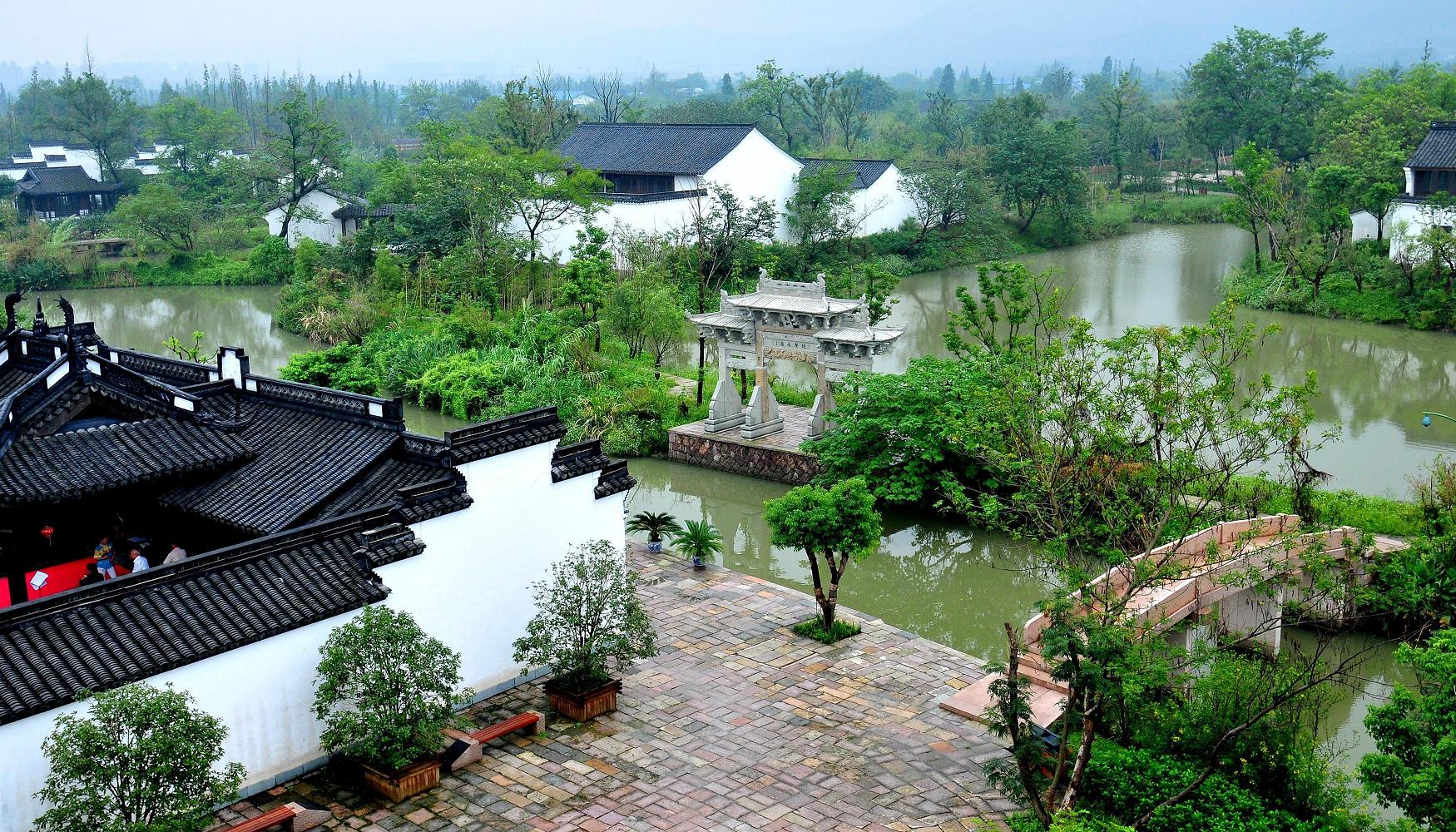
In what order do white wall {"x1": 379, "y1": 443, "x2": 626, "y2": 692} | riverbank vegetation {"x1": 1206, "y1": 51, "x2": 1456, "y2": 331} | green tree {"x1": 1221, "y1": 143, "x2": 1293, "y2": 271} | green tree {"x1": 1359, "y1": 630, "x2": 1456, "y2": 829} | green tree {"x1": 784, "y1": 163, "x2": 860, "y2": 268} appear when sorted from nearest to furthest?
green tree {"x1": 1359, "y1": 630, "x2": 1456, "y2": 829} < white wall {"x1": 379, "y1": 443, "x2": 626, "y2": 692} < riverbank vegetation {"x1": 1206, "y1": 51, "x2": 1456, "y2": 331} < green tree {"x1": 1221, "y1": 143, "x2": 1293, "y2": 271} < green tree {"x1": 784, "y1": 163, "x2": 860, "y2": 268}

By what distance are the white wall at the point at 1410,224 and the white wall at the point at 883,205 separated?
12895 millimetres

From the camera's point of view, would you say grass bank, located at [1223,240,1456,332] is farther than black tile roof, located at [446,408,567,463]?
Yes

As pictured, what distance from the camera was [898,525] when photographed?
52.5 feet

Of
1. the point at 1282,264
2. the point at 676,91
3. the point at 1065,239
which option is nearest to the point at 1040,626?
the point at 1282,264

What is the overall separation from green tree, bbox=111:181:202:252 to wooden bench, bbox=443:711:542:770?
31390 millimetres

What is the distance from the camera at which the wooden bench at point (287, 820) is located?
818 centimetres

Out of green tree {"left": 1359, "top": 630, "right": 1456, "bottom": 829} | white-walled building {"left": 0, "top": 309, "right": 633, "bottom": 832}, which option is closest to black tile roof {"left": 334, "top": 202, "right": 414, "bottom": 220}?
white-walled building {"left": 0, "top": 309, "right": 633, "bottom": 832}

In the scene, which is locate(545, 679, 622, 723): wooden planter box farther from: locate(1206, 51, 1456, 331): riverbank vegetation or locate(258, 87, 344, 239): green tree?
locate(258, 87, 344, 239): green tree

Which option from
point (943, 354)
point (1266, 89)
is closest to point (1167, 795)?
point (943, 354)

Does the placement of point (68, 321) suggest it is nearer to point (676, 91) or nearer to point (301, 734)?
point (301, 734)

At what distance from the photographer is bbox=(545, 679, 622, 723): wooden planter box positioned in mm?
10023

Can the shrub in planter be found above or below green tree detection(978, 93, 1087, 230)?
below

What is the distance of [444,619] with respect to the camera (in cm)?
1002

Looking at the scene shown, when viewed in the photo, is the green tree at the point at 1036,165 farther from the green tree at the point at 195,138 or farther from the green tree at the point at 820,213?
the green tree at the point at 195,138
